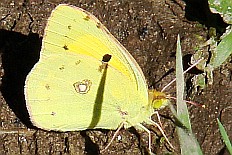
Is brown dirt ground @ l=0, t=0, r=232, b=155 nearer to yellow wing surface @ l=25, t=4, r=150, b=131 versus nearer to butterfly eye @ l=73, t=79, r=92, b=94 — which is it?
yellow wing surface @ l=25, t=4, r=150, b=131

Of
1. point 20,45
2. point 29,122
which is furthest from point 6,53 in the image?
point 29,122

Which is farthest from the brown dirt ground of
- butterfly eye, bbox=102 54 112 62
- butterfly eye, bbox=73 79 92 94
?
butterfly eye, bbox=102 54 112 62

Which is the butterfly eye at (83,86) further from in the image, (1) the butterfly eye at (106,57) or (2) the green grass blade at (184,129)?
(2) the green grass blade at (184,129)

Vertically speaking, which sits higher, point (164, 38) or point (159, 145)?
point (164, 38)

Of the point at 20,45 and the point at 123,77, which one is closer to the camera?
the point at 123,77

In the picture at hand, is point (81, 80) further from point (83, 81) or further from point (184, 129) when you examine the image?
point (184, 129)

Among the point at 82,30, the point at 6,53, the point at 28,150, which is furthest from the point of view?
the point at 6,53

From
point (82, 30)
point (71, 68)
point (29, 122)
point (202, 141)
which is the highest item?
point (82, 30)

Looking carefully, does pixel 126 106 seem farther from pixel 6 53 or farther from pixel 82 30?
pixel 6 53
